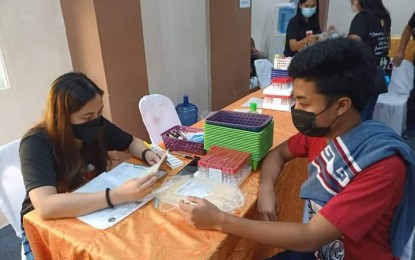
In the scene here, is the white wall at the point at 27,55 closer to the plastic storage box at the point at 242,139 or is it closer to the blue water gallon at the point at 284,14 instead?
the plastic storage box at the point at 242,139

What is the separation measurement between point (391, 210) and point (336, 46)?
0.47 m

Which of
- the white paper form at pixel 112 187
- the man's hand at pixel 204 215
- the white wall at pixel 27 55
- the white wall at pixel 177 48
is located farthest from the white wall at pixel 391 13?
the man's hand at pixel 204 215

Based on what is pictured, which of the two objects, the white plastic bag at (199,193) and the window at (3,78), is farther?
the window at (3,78)

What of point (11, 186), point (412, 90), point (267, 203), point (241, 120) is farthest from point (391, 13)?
point (11, 186)

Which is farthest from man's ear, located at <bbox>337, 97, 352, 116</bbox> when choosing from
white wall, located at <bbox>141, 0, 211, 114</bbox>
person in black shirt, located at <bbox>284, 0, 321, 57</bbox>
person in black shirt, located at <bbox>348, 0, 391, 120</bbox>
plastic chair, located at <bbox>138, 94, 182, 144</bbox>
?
person in black shirt, located at <bbox>284, 0, 321, 57</bbox>

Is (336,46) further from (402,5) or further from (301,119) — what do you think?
(402,5)

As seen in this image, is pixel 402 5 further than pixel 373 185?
Yes

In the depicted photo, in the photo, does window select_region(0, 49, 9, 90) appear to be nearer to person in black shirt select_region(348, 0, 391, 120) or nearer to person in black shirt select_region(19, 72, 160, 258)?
person in black shirt select_region(19, 72, 160, 258)

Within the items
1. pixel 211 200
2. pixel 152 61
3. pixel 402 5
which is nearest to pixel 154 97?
pixel 152 61

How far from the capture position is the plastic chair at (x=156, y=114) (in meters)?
1.96

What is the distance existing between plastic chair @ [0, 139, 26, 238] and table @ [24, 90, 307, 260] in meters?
0.34

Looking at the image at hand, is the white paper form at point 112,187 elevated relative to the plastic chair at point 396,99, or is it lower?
elevated

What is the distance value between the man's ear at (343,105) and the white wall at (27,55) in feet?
6.25

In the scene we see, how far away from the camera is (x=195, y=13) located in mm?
3092
